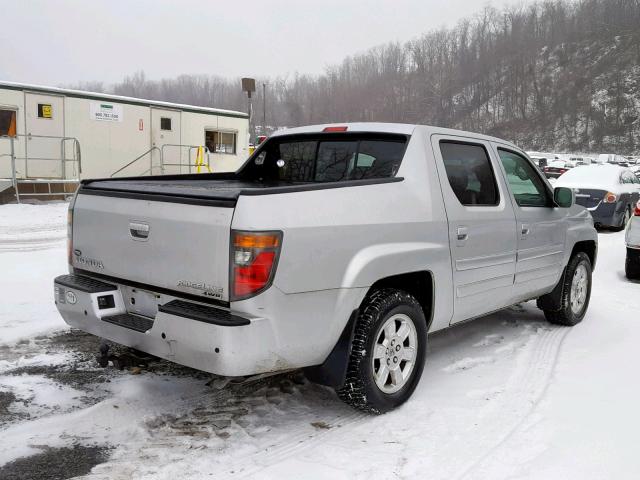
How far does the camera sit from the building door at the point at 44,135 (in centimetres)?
1650

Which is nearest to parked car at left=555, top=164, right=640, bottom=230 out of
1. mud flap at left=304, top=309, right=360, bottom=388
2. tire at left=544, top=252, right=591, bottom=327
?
tire at left=544, top=252, right=591, bottom=327

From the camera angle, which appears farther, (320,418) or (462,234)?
(462,234)

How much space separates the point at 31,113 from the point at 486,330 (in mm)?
15123

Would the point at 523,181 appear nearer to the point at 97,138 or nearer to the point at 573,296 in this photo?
the point at 573,296

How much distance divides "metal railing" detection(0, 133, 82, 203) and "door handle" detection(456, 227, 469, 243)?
47.9ft

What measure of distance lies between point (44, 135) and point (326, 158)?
48.4 feet

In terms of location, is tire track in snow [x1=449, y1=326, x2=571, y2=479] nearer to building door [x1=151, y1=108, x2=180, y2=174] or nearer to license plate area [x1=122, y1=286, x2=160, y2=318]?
license plate area [x1=122, y1=286, x2=160, y2=318]

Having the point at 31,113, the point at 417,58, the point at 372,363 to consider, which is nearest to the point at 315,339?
the point at 372,363

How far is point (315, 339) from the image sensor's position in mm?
3285

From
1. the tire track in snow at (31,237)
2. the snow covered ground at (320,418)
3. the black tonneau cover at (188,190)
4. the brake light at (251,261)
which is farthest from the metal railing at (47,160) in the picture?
the brake light at (251,261)

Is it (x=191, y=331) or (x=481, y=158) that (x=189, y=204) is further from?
(x=481, y=158)

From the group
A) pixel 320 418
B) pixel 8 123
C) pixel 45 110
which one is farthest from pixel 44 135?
pixel 320 418

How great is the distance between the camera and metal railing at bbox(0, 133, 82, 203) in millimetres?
15906

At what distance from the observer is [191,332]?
305 centimetres
